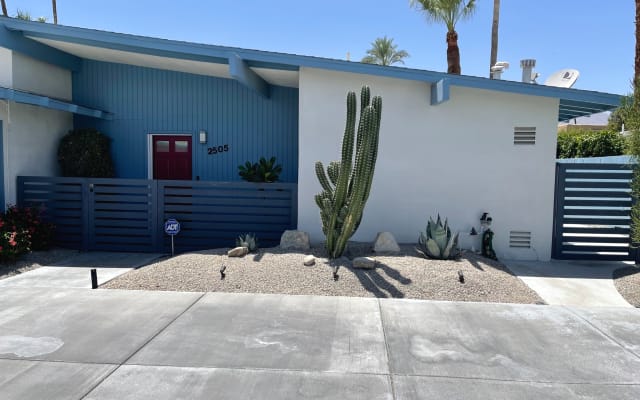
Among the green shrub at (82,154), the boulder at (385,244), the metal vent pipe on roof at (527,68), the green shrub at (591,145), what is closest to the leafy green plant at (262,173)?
the boulder at (385,244)

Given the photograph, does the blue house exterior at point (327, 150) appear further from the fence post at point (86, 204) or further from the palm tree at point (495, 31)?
the palm tree at point (495, 31)

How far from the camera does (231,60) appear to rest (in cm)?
830

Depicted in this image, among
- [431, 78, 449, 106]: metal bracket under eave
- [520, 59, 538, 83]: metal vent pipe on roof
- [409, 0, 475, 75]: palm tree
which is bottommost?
[431, 78, 449, 106]: metal bracket under eave

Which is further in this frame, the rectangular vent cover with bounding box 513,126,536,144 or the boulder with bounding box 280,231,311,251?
the rectangular vent cover with bounding box 513,126,536,144

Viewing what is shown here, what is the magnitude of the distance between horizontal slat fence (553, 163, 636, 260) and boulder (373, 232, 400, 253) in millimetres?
3073

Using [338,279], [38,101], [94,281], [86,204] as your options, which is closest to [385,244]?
[338,279]

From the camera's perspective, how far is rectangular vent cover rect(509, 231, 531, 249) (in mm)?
8719

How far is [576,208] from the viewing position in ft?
29.2

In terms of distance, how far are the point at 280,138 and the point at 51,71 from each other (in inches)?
198

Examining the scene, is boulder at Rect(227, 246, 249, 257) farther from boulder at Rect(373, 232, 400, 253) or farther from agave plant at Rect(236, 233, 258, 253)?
boulder at Rect(373, 232, 400, 253)

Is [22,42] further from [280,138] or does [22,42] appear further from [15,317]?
[15,317]

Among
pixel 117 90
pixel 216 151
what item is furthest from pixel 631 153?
pixel 117 90

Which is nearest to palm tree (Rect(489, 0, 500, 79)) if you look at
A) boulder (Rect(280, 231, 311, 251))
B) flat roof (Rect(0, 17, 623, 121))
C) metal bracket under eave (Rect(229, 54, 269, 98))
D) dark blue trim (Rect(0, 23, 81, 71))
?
flat roof (Rect(0, 17, 623, 121))

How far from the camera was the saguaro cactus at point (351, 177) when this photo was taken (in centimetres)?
708
